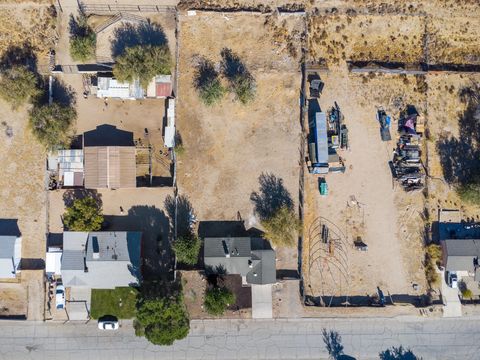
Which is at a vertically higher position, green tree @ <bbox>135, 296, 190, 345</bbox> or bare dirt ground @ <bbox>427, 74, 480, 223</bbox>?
bare dirt ground @ <bbox>427, 74, 480, 223</bbox>

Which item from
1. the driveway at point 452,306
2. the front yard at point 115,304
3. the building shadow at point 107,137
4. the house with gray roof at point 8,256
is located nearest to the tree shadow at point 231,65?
the building shadow at point 107,137

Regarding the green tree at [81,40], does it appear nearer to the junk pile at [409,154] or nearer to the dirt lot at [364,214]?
the dirt lot at [364,214]

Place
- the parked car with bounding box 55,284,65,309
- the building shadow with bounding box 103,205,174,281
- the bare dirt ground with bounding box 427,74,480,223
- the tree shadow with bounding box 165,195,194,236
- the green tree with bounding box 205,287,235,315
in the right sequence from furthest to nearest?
the bare dirt ground with bounding box 427,74,480,223 → the tree shadow with bounding box 165,195,194,236 → the building shadow with bounding box 103,205,174,281 → the parked car with bounding box 55,284,65,309 → the green tree with bounding box 205,287,235,315

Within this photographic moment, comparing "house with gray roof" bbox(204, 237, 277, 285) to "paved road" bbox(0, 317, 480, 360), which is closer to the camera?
"house with gray roof" bbox(204, 237, 277, 285)

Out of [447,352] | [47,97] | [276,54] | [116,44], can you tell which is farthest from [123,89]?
[447,352]

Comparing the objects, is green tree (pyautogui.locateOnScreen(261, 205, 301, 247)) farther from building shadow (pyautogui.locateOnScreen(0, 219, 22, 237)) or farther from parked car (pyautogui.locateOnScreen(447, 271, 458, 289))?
building shadow (pyautogui.locateOnScreen(0, 219, 22, 237))

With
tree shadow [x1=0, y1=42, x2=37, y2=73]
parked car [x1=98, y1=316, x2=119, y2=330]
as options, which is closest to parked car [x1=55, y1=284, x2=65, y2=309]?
parked car [x1=98, y1=316, x2=119, y2=330]

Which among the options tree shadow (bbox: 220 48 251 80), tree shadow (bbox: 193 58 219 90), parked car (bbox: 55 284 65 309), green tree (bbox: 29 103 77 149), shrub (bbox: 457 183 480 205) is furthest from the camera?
tree shadow (bbox: 220 48 251 80)
